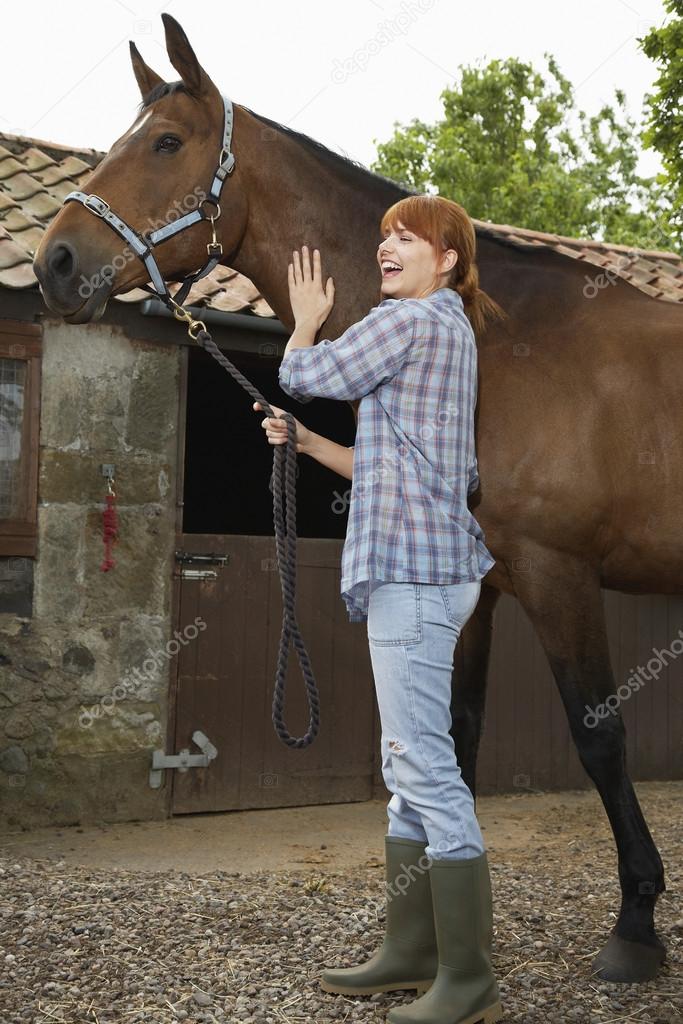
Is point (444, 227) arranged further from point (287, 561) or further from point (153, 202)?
point (153, 202)

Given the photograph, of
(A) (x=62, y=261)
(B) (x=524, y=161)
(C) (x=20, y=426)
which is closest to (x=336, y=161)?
(A) (x=62, y=261)

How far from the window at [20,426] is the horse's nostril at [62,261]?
8.07ft

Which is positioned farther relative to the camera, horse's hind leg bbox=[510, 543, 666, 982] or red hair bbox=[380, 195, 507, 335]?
horse's hind leg bbox=[510, 543, 666, 982]

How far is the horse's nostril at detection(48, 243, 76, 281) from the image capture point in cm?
286

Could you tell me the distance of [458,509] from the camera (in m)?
2.39

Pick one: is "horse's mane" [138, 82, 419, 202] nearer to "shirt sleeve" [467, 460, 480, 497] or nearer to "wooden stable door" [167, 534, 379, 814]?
"shirt sleeve" [467, 460, 480, 497]

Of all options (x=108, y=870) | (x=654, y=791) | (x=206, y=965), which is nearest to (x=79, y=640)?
(x=108, y=870)

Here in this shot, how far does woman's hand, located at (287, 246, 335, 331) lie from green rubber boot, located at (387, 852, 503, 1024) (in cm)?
136

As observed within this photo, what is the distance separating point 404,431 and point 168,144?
1.30 m

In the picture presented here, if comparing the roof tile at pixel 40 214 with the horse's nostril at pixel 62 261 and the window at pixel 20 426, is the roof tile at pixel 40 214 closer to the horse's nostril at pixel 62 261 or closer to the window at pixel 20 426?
the window at pixel 20 426

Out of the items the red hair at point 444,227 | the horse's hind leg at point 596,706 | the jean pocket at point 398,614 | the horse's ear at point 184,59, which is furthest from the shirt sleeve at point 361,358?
the horse's ear at point 184,59

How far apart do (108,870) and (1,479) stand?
2031 millimetres

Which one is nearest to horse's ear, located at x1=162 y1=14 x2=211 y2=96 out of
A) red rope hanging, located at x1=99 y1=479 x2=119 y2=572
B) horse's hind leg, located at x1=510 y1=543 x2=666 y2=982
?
horse's hind leg, located at x1=510 y1=543 x2=666 y2=982

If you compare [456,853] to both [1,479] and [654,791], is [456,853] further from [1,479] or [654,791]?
[654,791]
